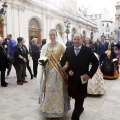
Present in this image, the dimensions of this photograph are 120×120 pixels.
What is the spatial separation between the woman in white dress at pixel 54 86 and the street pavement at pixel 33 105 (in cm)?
29

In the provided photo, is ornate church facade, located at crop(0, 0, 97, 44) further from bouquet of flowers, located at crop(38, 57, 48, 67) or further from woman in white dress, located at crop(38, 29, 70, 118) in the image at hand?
bouquet of flowers, located at crop(38, 57, 48, 67)

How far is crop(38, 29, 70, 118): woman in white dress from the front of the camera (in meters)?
3.11

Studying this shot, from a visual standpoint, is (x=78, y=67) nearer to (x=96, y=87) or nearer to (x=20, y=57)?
(x=96, y=87)

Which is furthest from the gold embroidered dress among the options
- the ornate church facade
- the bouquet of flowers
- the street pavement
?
the ornate church facade

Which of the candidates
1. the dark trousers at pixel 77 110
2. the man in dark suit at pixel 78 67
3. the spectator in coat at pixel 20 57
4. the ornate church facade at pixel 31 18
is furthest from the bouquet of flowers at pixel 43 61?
the ornate church facade at pixel 31 18

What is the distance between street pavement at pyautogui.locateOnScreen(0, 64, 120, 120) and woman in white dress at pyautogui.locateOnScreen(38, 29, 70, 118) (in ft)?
0.96

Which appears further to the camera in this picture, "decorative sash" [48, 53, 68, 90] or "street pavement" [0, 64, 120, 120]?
"street pavement" [0, 64, 120, 120]

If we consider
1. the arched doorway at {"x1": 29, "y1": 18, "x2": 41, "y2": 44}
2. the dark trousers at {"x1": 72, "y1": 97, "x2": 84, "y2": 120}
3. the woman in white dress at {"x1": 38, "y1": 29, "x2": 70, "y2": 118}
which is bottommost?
the dark trousers at {"x1": 72, "y1": 97, "x2": 84, "y2": 120}

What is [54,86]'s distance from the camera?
316cm

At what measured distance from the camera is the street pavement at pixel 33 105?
339cm

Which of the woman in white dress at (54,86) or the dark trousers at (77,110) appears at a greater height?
the woman in white dress at (54,86)

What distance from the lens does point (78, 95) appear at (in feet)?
10.3

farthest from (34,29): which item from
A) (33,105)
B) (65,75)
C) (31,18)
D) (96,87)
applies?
(65,75)

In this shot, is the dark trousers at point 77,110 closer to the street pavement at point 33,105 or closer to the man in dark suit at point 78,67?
the man in dark suit at point 78,67
